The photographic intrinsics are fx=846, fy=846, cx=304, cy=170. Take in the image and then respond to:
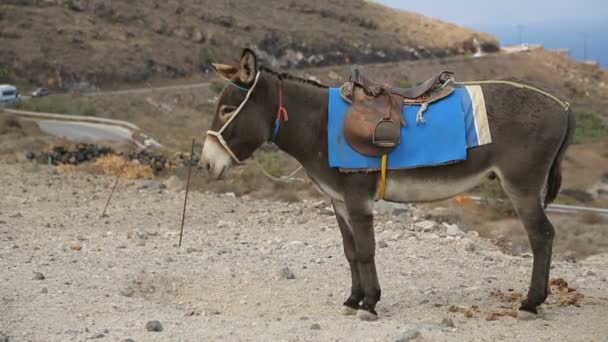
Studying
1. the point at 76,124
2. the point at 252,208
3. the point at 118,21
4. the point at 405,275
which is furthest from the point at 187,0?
the point at 405,275

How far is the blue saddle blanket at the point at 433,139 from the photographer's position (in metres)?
7.48

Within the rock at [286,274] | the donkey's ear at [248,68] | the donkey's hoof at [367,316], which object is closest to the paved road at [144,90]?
the rock at [286,274]

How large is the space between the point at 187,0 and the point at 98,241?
2884 inches

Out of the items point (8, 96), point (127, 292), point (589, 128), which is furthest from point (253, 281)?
point (589, 128)

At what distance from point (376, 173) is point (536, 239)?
5.15 ft

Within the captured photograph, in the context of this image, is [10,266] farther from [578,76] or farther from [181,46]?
[578,76]

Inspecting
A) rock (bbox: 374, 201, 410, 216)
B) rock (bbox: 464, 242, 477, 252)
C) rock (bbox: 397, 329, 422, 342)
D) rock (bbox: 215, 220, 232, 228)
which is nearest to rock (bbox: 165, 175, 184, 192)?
rock (bbox: 215, 220, 232, 228)

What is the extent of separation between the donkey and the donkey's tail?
10mm

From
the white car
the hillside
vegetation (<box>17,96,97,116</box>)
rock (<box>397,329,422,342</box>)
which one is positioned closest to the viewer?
rock (<box>397,329,422,342</box>)

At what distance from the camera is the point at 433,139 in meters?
7.51

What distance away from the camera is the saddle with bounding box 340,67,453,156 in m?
7.45

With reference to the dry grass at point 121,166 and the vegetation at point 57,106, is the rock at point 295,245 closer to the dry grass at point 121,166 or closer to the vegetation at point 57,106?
the dry grass at point 121,166

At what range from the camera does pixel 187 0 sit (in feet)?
271

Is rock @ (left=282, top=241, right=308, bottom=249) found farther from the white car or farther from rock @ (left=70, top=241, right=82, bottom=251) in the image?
the white car
